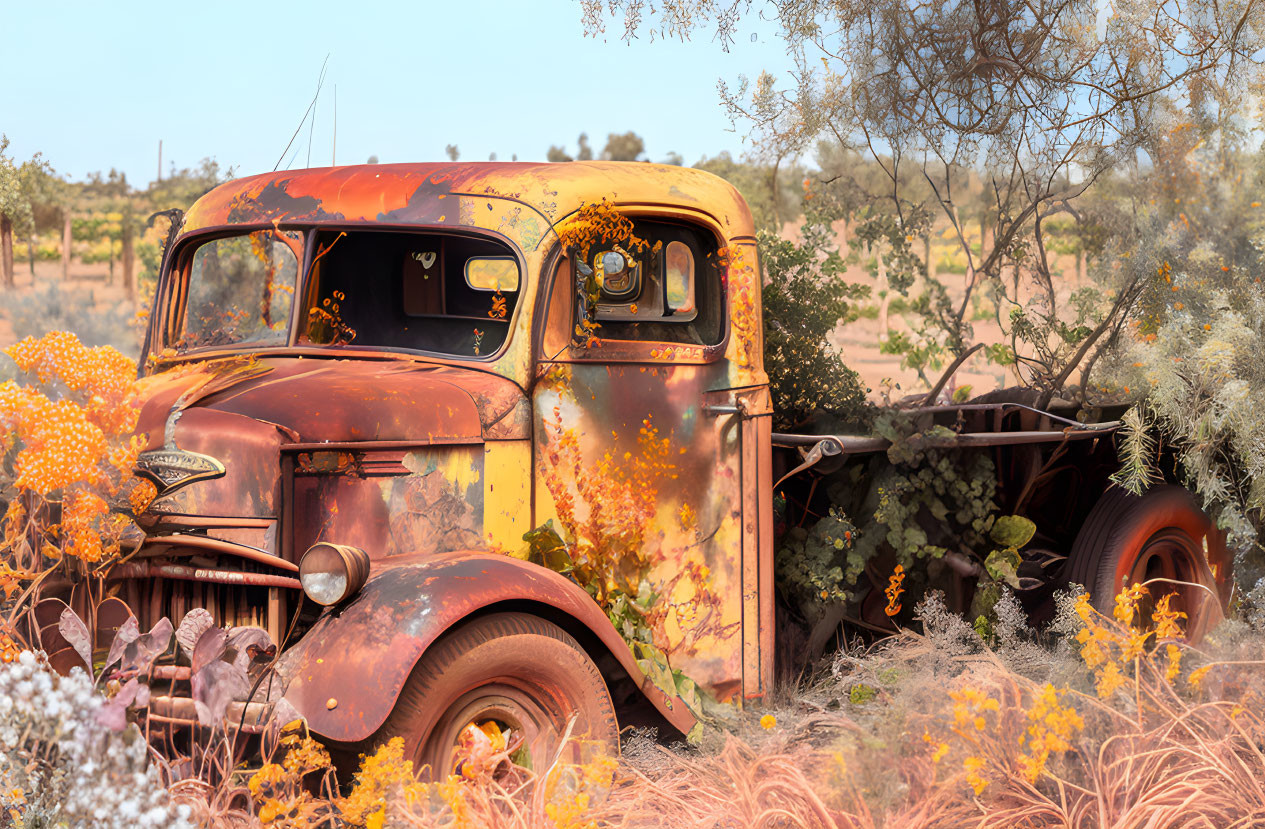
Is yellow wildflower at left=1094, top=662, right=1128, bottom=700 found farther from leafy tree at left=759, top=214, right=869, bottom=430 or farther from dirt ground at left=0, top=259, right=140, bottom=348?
dirt ground at left=0, top=259, right=140, bottom=348

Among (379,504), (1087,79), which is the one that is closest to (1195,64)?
(1087,79)

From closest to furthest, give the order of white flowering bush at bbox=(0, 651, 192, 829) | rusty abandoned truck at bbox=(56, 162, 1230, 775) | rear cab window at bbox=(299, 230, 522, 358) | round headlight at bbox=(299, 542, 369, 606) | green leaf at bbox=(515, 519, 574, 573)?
1. white flowering bush at bbox=(0, 651, 192, 829)
2. round headlight at bbox=(299, 542, 369, 606)
3. rusty abandoned truck at bbox=(56, 162, 1230, 775)
4. green leaf at bbox=(515, 519, 574, 573)
5. rear cab window at bbox=(299, 230, 522, 358)

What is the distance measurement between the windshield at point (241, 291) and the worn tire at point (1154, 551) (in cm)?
402

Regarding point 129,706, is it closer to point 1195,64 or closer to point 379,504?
point 379,504

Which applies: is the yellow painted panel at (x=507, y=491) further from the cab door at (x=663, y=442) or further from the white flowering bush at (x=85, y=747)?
the white flowering bush at (x=85, y=747)

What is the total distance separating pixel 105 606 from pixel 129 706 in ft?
2.06

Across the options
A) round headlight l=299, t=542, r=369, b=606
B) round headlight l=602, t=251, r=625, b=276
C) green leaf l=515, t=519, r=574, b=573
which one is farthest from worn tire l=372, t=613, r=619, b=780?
round headlight l=602, t=251, r=625, b=276

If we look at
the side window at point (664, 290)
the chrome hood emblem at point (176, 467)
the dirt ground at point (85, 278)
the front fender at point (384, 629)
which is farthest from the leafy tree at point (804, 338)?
the dirt ground at point (85, 278)

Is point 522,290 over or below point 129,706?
over

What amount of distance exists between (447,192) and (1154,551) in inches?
158

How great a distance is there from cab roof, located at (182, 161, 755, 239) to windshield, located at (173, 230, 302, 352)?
13cm

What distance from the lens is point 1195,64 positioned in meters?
5.70

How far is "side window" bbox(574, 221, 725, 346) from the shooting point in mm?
4172

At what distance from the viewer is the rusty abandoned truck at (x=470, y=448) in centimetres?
322
